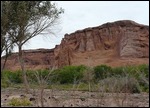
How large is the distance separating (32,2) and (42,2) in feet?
5.31

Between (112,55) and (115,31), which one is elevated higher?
(115,31)

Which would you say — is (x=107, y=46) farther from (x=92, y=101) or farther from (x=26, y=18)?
(x=92, y=101)

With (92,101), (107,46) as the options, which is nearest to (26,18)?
(92,101)

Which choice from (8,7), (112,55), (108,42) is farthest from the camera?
(108,42)

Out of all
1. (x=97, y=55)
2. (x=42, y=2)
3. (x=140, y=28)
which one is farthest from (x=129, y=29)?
(x=42, y=2)

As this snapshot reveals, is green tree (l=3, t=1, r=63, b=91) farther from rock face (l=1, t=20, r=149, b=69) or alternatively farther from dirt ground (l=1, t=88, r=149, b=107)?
rock face (l=1, t=20, r=149, b=69)

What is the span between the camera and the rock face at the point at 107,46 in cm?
8625

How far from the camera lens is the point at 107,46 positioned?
96.6 meters

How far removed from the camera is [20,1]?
24.2 m

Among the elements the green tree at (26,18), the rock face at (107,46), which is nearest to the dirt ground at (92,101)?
the green tree at (26,18)

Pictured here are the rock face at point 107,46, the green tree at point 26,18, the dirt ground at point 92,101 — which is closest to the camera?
the dirt ground at point 92,101

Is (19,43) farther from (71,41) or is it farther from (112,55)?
(71,41)

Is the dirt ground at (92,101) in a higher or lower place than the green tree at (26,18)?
lower

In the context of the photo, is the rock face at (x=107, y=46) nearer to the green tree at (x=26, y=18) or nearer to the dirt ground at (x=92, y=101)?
the green tree at (x=26, y=18)
